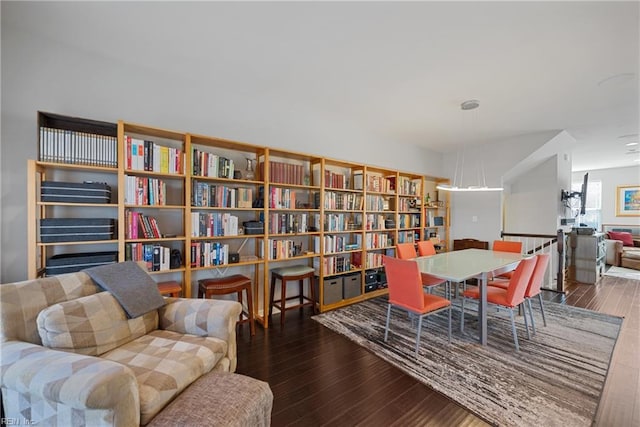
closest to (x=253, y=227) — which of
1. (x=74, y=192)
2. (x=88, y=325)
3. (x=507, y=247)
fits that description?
(x=74, y=192)

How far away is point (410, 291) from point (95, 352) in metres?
2.31

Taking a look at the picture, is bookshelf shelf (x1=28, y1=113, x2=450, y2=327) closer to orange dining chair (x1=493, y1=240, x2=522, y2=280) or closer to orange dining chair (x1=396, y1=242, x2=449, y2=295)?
orange dining chair (x1=396, y1=242, x2=449, y2=295)

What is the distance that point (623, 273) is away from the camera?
5.72 meters

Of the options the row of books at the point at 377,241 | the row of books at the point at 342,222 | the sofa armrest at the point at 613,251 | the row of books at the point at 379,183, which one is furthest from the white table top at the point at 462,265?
the sofa armrest at the point at 613,251

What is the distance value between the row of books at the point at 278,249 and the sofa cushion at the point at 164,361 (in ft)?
4.61

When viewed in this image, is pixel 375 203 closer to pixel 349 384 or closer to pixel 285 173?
pixel 285 173

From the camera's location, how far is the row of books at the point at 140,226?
2.28m

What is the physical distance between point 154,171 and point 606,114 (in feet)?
19.4

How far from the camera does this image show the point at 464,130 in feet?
14.7

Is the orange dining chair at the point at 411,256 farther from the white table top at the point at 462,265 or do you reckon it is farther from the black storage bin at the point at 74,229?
the black storage bin at the point at 74,229

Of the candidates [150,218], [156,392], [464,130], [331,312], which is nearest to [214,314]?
[156,392]

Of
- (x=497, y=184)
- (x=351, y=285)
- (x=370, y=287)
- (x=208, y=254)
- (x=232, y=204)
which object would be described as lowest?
(x=370, y=287)

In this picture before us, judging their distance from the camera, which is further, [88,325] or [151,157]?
[151,157]

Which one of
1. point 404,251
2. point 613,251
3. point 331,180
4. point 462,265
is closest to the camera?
point 462,265
